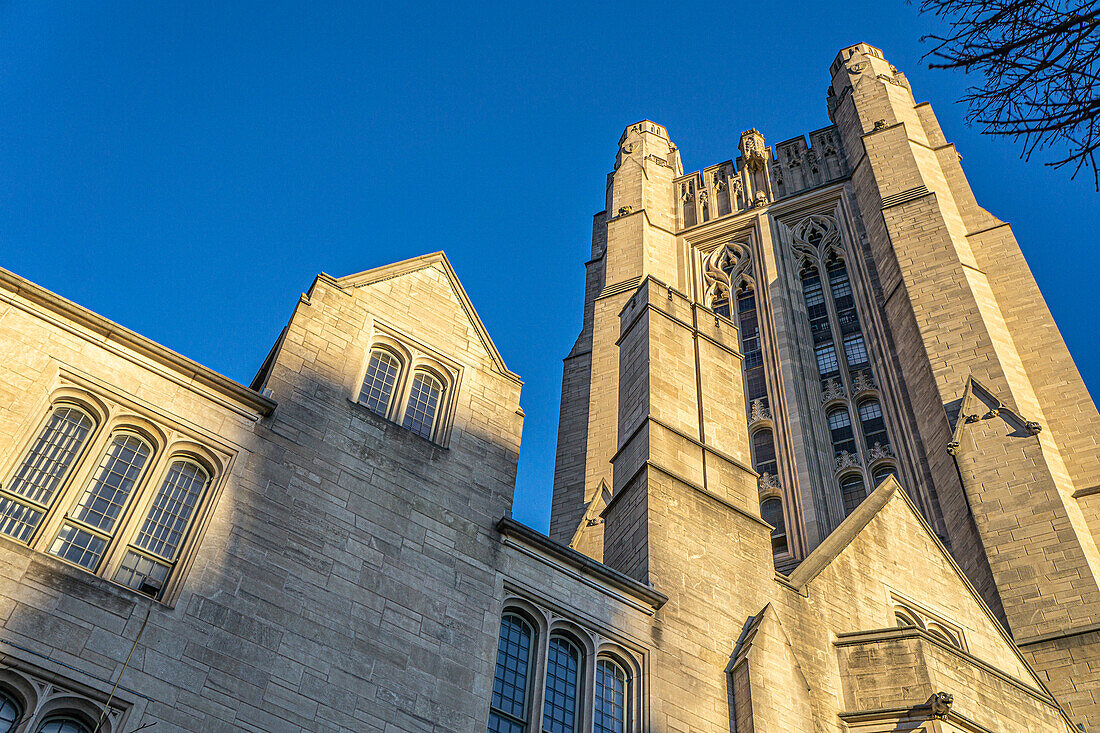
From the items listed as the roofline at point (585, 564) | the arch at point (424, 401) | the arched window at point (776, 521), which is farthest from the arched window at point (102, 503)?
the arched window at point (776, 521)

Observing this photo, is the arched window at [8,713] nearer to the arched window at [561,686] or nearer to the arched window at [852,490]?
the arched window at [561,686]

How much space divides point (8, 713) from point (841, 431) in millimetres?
27272

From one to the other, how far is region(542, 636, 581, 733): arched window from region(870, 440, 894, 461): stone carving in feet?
64.5

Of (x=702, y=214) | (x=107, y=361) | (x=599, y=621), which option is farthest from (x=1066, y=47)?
(x=702, y=214)

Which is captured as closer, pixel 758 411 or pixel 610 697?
pixel 610 697

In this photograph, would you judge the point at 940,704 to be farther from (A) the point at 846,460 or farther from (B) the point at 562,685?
(A) the point at 846,460

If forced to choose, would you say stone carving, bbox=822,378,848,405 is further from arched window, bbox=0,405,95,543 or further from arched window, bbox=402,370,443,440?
arched window, bbox=0,405,95,543

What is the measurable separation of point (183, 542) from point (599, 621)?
16.4 ft

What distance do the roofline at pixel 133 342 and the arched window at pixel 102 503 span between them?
1.08 metres

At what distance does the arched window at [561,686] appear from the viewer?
12.7 meters

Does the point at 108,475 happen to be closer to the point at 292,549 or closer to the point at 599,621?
the point at 292,549

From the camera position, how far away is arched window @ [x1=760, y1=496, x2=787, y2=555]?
30531 millimetres

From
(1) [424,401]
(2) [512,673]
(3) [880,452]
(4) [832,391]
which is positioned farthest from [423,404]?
(4) [832,391]

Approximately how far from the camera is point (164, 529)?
1180 centimetres
